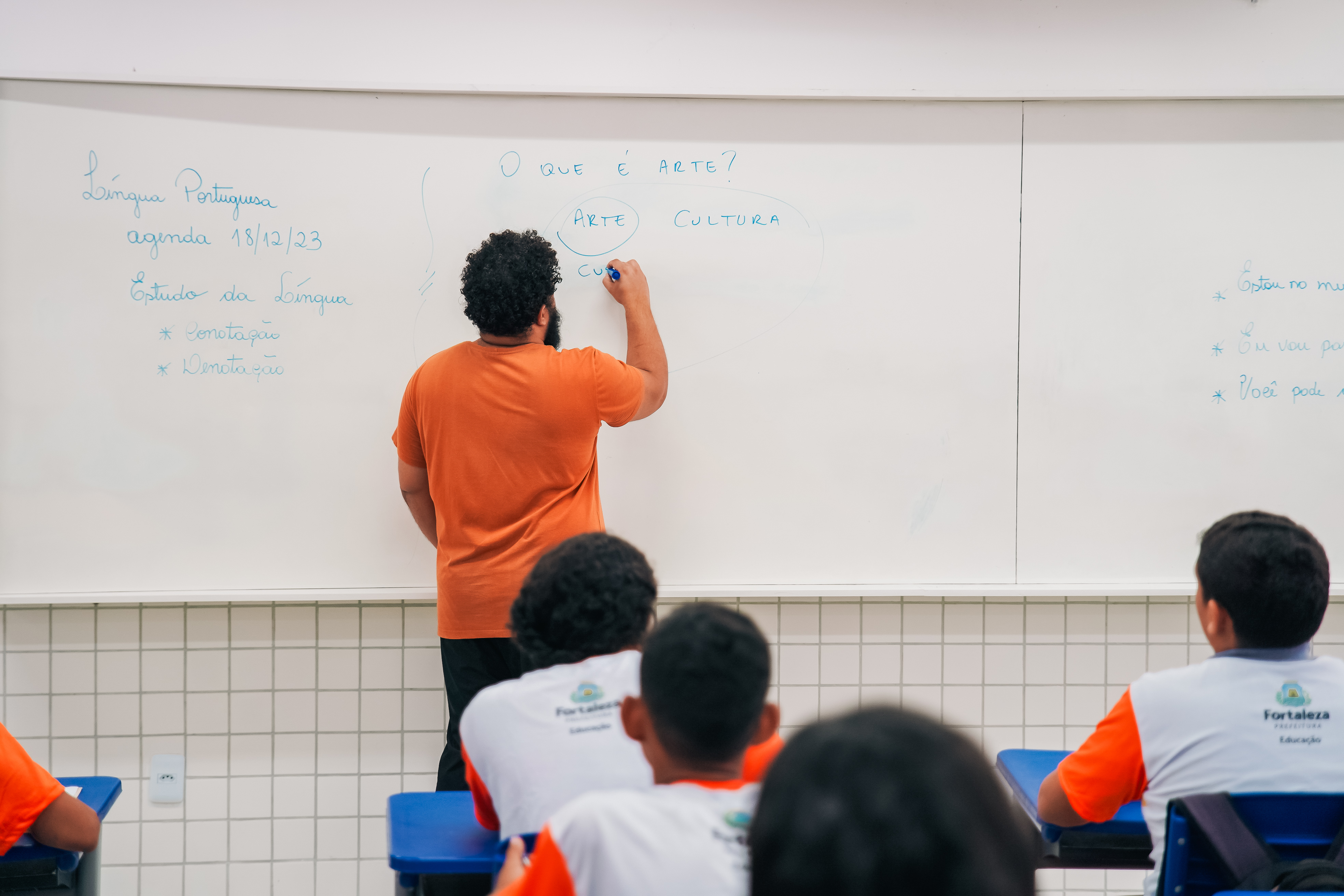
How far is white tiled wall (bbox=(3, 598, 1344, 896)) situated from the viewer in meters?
2.53

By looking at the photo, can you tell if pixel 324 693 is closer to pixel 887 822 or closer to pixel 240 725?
pixel 240 725

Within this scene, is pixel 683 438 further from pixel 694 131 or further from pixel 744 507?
pixel 694 131

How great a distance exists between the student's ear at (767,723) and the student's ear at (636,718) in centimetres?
13

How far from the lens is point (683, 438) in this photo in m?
2.59

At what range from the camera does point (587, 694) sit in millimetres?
1381

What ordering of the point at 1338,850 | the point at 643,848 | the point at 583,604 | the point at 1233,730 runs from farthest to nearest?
the point at 583,604
the point at 1233,730
the point at 1338,850
the point at 643,848

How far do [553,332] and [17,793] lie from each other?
145cm

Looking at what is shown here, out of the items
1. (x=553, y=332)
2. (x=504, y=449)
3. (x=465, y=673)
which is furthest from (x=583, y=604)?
(x=553, y=332)

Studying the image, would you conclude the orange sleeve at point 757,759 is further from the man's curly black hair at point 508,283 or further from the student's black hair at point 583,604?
the man's curly black hair at point 508,283

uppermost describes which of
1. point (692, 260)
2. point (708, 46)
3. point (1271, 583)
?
point (708, 46)

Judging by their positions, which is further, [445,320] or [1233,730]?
[445,320]

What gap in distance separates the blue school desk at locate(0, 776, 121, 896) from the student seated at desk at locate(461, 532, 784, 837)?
2.56 feet

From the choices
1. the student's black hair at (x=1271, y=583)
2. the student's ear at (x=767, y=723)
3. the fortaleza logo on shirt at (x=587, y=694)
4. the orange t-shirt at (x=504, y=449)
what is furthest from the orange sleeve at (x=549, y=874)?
the orange t-shirt at (x=504, y=449)

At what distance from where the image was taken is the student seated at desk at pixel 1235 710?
1403 millimetres
